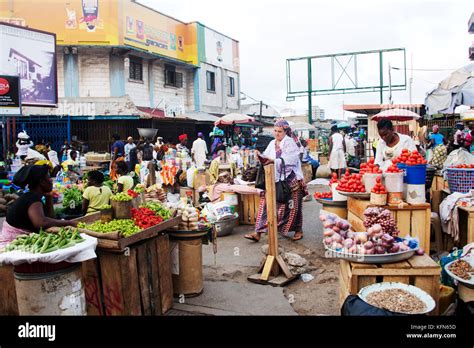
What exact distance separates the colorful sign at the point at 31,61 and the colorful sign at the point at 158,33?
460 cm

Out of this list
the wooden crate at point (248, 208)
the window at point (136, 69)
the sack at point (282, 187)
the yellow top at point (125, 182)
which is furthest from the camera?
the window at point (136, 69)

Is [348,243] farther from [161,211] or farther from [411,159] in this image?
[161,211]

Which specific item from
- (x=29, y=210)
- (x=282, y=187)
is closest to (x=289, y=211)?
(x=282, y=187)

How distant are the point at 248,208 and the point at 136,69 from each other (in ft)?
45.6

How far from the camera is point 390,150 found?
5.18m

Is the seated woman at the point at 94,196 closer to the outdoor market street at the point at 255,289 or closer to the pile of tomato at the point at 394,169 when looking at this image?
the outdoor market street at the point at 255,289

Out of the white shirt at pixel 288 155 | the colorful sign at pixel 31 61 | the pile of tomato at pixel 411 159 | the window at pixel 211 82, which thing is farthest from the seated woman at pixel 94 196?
the window at pixel 211 82

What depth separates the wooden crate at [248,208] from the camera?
7651 mm

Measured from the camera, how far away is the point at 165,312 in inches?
158

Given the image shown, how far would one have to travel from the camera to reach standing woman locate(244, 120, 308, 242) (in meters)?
6.04

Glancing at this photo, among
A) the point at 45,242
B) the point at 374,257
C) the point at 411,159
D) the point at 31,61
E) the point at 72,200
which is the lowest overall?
the point at 374,257

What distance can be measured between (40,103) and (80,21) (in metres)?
5.37

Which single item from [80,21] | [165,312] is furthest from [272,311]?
[80,21]

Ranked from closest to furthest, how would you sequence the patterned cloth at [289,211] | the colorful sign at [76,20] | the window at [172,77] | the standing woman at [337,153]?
the patterned cloth at [289,211], the standing woman at [337,153], the colorful sign at [76,20], the window at [172,77]
